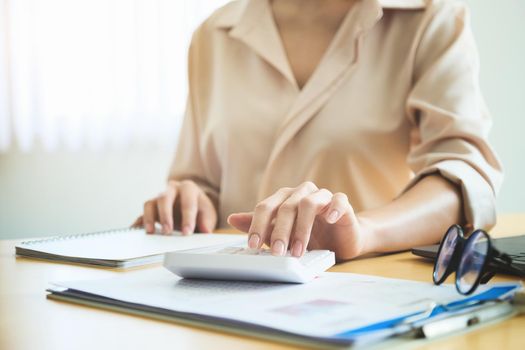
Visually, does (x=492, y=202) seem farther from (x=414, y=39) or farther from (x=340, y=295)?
(x=340, y=295)

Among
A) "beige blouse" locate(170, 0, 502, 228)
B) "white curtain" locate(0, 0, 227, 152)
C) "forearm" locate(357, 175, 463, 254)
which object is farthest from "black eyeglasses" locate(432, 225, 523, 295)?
"white curtain" locate(0, 0, 227, 152)

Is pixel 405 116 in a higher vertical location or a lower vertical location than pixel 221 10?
lower

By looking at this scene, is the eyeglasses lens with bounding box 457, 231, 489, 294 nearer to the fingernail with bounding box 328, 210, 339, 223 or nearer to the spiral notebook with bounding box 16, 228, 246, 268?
the fingernail with bounding box 328, 210, 339, 223

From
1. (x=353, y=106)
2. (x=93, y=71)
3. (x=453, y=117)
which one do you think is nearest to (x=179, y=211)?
(x=353, y=106)

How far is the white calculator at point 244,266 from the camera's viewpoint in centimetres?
57

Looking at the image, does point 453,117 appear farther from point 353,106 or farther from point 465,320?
point 465,320

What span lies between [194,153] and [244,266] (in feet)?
3.04

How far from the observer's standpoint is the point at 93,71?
2.50 meters

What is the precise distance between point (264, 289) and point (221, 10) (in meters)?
1.08

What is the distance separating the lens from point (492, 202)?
1.02 metres

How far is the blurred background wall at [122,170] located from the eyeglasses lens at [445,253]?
7.07ft

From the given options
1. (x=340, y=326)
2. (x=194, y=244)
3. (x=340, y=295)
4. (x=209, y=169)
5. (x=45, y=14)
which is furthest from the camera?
(x=45, y=14)

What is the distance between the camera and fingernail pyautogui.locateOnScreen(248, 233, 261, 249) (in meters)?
0.66

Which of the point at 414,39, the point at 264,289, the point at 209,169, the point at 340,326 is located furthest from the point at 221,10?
the point at 340,326
